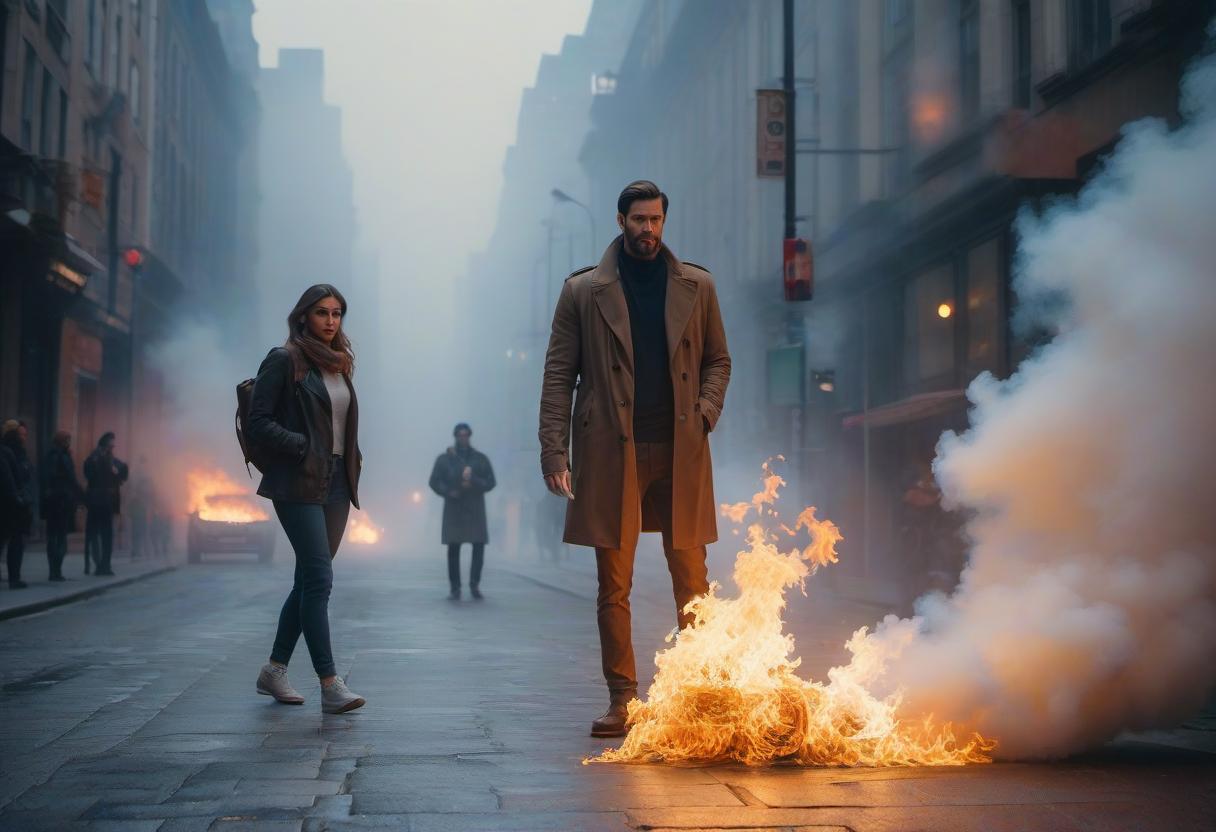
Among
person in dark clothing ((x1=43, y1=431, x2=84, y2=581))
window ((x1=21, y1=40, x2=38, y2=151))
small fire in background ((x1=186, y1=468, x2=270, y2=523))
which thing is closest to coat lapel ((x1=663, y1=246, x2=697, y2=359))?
person in dark clothing ((x1=43, y1=431, x2=84, y2=581))

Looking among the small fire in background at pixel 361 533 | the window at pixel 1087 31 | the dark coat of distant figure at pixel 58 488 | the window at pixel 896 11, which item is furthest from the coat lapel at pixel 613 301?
the small fire in background at pixel 361 533

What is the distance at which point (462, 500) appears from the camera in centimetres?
1658

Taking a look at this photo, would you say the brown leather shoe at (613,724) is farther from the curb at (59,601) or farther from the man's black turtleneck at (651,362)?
the curb at (59,601)

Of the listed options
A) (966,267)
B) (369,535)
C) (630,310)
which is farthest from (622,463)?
(369,535)

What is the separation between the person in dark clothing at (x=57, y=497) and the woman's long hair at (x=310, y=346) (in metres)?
12.4

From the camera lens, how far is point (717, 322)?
5.90 meters

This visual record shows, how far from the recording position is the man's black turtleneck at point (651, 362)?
5.66m

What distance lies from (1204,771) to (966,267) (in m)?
14.6

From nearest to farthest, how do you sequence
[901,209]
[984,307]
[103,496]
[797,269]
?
1. [797,269]
2. [984,307]
3. [103,496]
4. [901,209]

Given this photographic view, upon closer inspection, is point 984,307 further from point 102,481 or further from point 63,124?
point 63,124

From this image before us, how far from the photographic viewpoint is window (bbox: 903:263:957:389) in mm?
19641

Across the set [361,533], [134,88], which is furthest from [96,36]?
[361,533]

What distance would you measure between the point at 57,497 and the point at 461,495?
5306 millimetres

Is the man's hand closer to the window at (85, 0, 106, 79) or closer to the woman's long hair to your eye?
the woman's long hair
